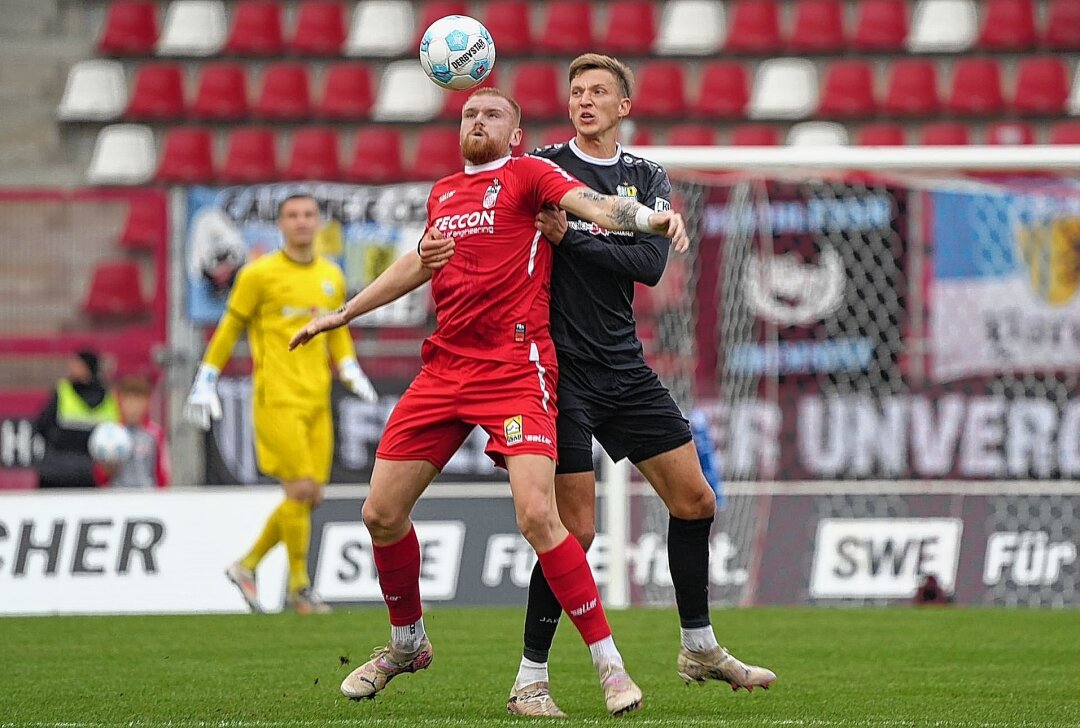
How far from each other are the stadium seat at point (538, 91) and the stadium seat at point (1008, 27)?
3922mm

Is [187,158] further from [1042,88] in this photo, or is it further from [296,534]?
[1042,88]

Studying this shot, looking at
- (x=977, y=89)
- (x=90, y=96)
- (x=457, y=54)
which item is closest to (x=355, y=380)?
(x=457, y=54)

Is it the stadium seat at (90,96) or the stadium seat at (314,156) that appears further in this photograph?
the stadium seat at (90,96)

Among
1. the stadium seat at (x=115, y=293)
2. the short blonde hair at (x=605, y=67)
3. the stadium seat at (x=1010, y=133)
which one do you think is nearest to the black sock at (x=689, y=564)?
the short blonde hair at (x=605, y=67)

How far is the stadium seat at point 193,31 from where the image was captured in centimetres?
1728

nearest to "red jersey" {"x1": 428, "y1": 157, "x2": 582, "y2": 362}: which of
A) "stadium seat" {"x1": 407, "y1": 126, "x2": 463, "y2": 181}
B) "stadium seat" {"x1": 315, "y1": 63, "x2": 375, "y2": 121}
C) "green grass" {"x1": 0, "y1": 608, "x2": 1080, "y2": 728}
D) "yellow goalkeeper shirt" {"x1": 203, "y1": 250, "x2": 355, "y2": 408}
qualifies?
"green grass" {"x1": 0, "y1": 608, "x2": 1080, "y2": 728}

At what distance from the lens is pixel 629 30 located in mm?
17047

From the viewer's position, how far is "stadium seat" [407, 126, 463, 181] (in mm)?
16078

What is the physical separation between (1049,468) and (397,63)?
25.7ft

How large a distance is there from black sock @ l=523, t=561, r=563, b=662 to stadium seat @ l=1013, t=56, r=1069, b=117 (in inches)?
450

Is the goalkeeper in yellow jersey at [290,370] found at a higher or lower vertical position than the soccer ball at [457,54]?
lower

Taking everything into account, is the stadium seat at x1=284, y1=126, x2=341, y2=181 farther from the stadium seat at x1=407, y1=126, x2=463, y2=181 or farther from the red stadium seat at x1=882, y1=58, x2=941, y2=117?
the red stadium seat at x1=882, y1=58, x2=941, y2=117

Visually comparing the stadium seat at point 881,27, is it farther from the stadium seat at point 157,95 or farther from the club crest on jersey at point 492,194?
the club crest on jersey at point 492,194

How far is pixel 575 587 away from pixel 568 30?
40.1 feet
